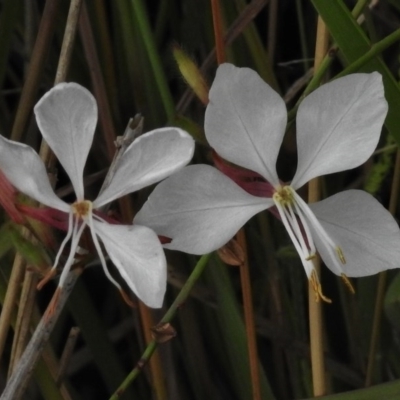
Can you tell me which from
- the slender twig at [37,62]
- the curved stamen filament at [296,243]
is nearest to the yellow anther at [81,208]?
the curved stamen filament at [296,243]

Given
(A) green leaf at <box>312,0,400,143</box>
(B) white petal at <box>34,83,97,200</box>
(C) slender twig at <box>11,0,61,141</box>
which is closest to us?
(B) white petal at <box>34,83,97,200</box>

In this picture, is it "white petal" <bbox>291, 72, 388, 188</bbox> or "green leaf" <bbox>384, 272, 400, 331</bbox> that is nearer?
"white petal" <bbox>291, 72, 388, 188</bbox>

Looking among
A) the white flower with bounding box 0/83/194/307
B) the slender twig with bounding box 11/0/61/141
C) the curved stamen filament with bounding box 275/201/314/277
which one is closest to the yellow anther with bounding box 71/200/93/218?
the white flower with bounding box 0/83/194/307

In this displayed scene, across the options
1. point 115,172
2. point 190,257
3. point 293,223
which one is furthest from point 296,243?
point 190,257

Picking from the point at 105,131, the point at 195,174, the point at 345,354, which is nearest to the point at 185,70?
the point at 195,174

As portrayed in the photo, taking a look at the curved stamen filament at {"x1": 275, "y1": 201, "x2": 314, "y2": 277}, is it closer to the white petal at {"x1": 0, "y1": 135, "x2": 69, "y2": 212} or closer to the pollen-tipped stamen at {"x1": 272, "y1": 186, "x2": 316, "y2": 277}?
the pollen-tipped stamen at {"x1": 272, "y1": 186, "x2": 316, "y2": 277}

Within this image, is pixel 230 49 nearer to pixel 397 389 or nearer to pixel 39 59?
pixel 39 59

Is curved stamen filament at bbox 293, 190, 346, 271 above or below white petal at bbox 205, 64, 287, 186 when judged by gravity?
below
